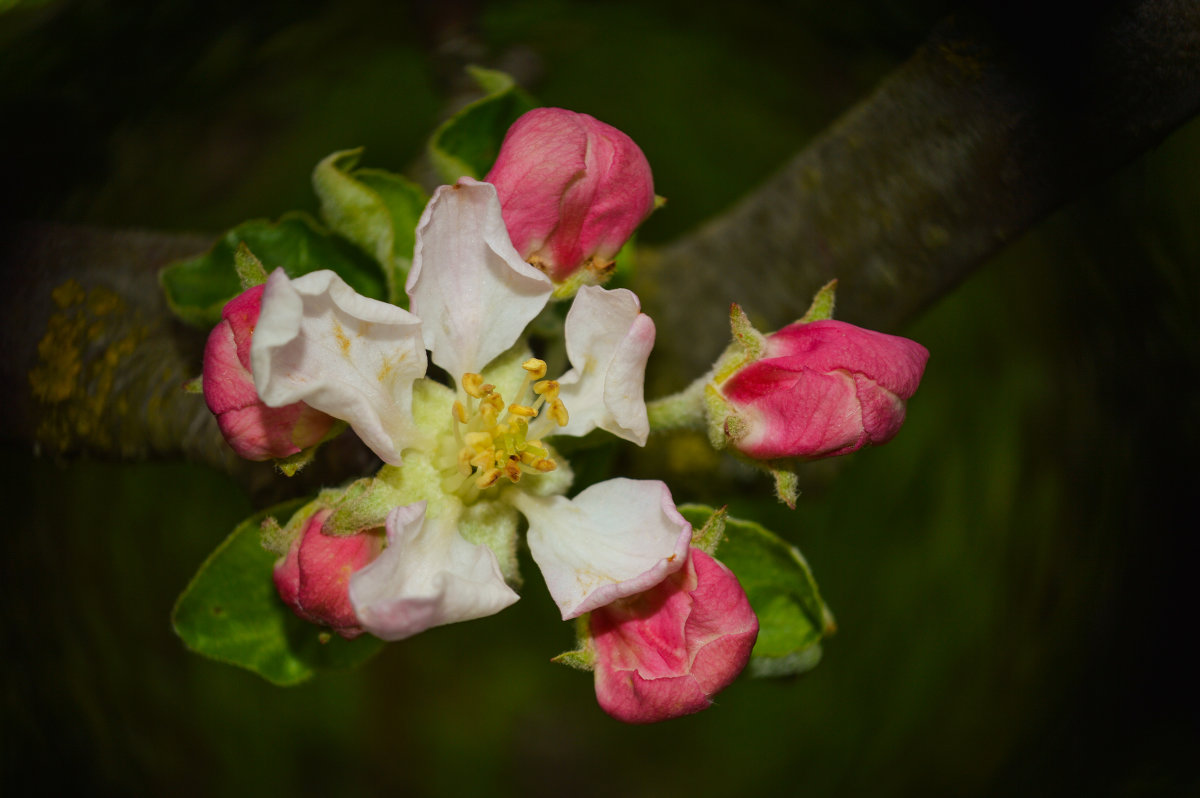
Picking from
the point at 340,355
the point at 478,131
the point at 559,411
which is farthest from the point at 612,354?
the point at 478,131

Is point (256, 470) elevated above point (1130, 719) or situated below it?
above

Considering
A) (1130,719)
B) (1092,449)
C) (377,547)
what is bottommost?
(1130,719)

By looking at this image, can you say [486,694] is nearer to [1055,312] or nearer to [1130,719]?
[1130,719]

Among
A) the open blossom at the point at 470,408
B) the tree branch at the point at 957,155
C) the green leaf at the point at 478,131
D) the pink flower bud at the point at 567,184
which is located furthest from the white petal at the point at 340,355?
the tree branch at the point at 957,155

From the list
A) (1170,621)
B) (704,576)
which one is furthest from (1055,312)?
(704,576)

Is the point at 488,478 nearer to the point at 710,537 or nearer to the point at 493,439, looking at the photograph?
the point at 493,439

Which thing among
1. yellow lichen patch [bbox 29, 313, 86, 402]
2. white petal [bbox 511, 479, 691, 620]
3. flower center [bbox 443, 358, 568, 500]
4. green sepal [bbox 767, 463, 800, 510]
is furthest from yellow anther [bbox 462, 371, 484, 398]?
yellow lichen patch [bbox 29, 313, 86, 402]
